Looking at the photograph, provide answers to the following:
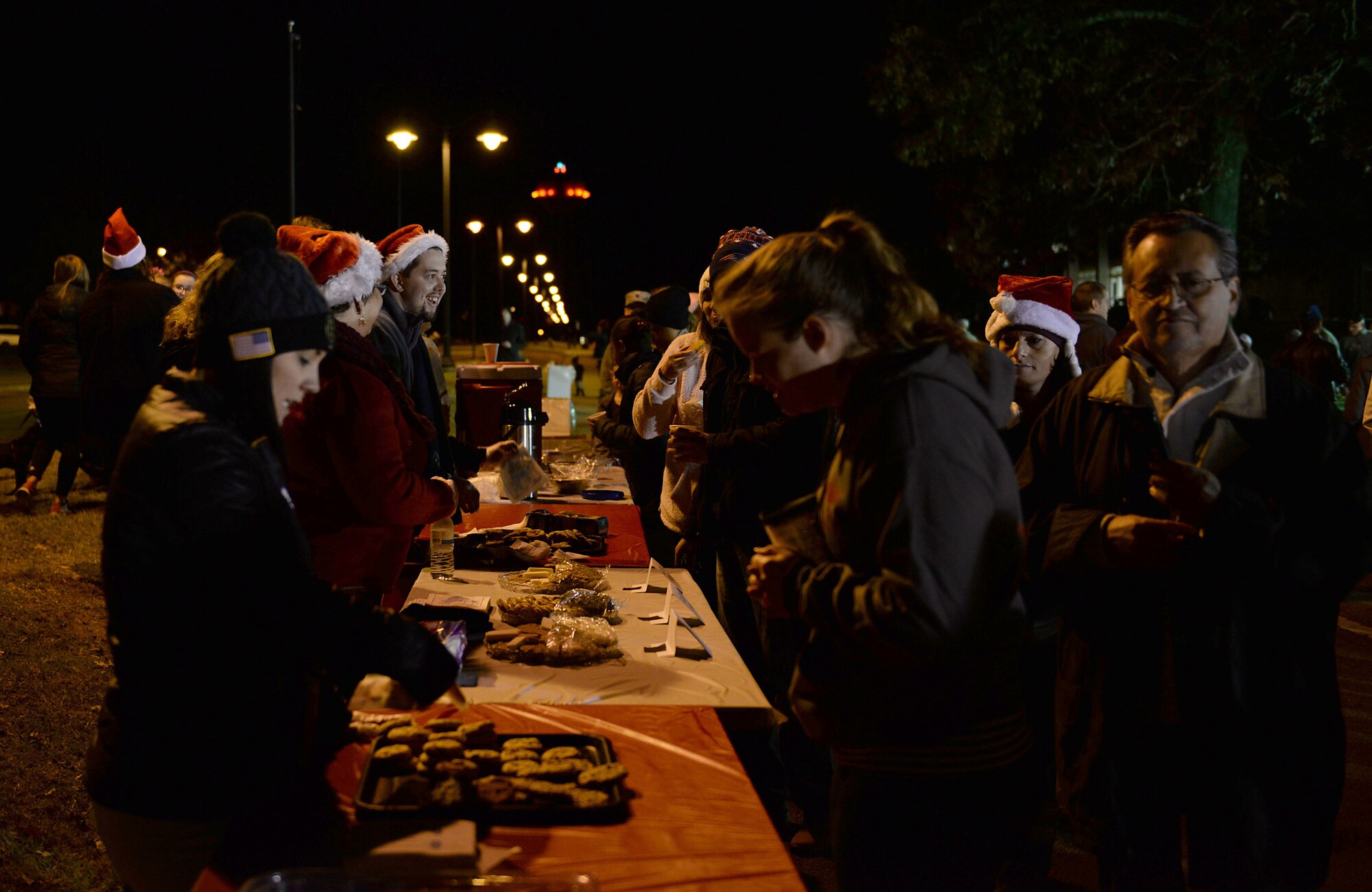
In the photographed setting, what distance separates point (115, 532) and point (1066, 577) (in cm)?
207

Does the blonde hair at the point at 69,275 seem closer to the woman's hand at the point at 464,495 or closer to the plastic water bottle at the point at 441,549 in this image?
the plastic water bottle at the point at 441,549

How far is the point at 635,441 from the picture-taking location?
675 centimetres

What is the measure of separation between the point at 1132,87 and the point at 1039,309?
15539mm

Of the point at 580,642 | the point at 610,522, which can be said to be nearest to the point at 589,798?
the point at 580,642

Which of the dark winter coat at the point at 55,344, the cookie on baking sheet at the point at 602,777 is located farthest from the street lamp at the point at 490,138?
the cookie on baking sheet at the point at 602,777

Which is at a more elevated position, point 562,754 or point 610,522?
point 562,754

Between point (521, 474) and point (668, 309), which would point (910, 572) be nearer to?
point (521, 474)

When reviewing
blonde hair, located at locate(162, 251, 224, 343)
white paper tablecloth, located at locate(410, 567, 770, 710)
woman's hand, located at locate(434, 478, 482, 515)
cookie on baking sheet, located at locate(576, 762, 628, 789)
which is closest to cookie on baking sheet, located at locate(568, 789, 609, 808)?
cookie on baking sheet, located at locate(576, 762, 628, 789)

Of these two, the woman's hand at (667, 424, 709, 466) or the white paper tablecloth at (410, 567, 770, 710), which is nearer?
the white paper tablecloth at (410, 567, 770, 710)

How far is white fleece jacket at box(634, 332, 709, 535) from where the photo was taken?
4.71m

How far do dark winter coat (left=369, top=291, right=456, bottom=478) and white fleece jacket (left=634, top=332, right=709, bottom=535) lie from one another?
0.96 meters

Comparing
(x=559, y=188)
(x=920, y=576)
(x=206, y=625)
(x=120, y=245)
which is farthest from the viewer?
(x=559, y=188)

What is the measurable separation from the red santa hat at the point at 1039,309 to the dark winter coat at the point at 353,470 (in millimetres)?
2241

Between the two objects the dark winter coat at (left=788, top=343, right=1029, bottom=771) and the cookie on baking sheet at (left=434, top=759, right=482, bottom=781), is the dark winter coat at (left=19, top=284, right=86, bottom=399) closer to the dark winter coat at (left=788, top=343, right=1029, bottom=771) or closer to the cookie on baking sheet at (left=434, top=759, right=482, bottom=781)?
the cookie on baking sheet at (left=434, top=759, right=482, bottom=781)
